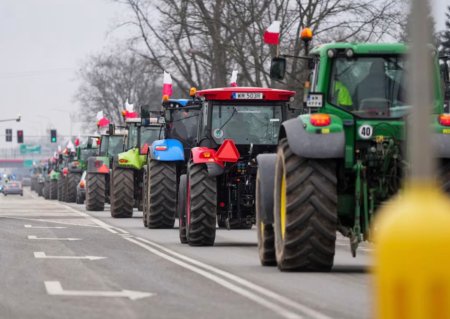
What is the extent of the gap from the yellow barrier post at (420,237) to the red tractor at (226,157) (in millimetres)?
14692

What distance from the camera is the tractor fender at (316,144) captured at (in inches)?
526

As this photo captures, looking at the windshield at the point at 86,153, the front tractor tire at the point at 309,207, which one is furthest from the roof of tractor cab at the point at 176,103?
the windshield at the point at 86,153

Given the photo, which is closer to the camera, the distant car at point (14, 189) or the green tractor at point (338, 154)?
the green tractor at point (338, 154)

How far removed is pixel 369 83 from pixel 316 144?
153 centimetres

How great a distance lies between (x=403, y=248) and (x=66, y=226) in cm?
2333

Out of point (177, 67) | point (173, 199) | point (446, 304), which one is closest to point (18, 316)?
point (446, 304)

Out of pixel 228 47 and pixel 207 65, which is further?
pixel 207 65

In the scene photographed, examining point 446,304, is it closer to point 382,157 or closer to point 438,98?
point 382,157

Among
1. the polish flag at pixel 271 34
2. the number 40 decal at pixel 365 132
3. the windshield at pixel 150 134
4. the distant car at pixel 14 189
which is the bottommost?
the distant car at pixel 14 189

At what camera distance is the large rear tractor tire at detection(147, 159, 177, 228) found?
25.8 metres

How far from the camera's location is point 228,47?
184ft

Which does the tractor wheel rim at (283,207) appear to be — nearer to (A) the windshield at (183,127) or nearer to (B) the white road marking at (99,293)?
(B) the white road marking at (99,293)

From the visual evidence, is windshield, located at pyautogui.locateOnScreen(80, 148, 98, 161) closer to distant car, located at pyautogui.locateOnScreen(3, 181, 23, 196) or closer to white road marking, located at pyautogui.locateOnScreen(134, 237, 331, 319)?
white road marking, located at pyautogui.locateOnScreen(134, 237, 331, 319)

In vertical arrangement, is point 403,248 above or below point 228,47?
below
